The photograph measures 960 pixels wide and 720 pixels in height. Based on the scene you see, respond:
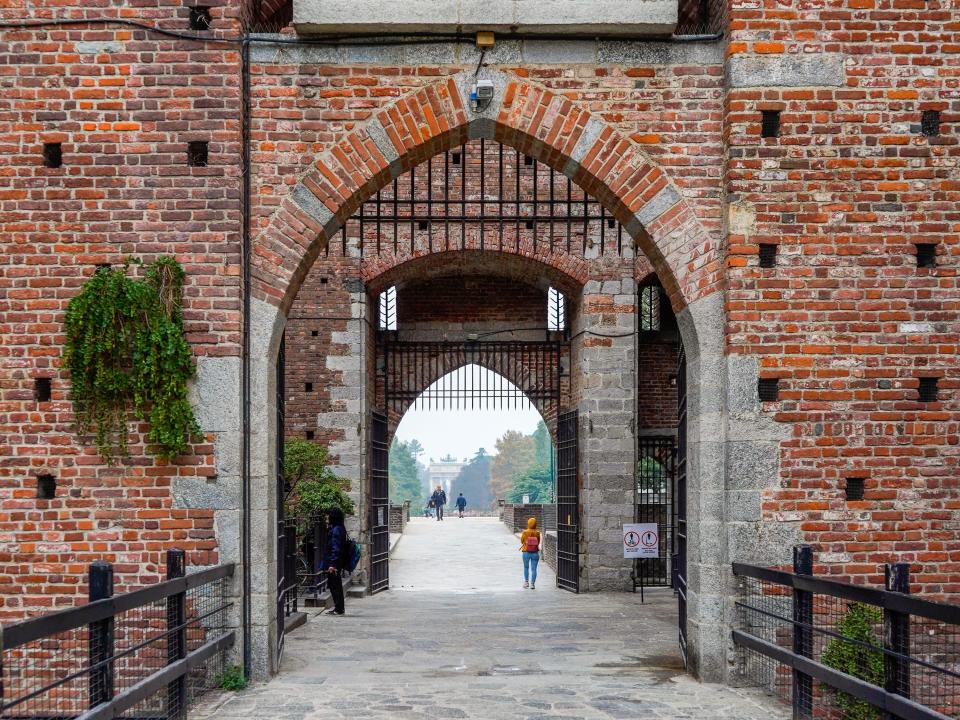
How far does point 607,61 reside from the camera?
24.8 feet

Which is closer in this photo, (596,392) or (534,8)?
(534,8)

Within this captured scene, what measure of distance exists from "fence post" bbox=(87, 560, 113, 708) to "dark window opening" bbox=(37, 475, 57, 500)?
2.47 meters

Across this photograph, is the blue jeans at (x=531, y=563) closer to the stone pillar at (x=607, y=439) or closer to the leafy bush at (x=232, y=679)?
the stone pillar at (x=607, y=439)

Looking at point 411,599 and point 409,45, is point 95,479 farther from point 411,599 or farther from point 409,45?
point 411,599

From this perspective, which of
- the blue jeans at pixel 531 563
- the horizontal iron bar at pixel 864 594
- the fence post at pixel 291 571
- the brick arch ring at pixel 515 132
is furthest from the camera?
the blue jeans at pixel 531 563

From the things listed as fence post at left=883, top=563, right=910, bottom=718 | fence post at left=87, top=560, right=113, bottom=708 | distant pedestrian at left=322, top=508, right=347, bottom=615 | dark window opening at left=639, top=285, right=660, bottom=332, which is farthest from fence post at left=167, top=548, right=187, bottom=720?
dark window opening at left=639, top=285, right=660, bottom=332

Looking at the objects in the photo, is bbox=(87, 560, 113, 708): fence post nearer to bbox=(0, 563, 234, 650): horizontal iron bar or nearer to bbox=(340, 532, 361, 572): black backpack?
bbox=(0, 563, 234, 650): horizontal iron bar

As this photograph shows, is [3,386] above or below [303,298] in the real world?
below

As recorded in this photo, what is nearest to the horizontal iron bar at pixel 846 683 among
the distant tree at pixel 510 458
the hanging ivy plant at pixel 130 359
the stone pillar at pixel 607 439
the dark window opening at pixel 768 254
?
the dark window opening at pixel 768 254

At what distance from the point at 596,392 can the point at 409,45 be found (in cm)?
766

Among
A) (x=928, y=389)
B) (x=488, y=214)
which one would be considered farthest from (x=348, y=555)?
(x=928, y=389)

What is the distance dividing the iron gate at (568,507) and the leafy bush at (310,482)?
10.5ft

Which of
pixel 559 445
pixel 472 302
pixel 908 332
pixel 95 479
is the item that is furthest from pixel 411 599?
pixel 908 332

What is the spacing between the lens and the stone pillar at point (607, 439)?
1419 cm
